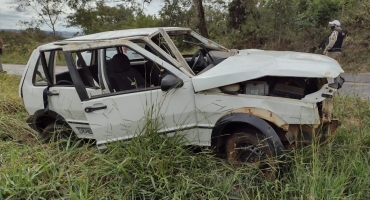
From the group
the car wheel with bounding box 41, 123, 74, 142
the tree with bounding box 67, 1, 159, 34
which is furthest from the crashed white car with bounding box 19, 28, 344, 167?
the tree with bounding box 67, 1, 159, 34

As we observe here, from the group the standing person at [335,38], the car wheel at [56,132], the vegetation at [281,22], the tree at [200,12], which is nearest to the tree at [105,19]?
the vegetation at [281,22]

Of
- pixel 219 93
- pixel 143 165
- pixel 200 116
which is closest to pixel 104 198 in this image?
pixel 143 165

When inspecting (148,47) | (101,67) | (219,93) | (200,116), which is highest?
(148,47)

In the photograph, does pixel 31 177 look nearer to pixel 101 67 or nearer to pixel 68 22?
pixel 101 67

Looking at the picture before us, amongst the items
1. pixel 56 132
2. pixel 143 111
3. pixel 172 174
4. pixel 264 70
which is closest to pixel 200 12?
pixel 56 132

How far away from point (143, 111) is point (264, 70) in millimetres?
1374

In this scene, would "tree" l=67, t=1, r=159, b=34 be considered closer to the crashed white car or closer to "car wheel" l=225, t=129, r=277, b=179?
the crashed white car

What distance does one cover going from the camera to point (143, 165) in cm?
295

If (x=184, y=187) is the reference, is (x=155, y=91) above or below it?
above

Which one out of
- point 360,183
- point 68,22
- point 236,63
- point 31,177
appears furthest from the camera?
point 68,22

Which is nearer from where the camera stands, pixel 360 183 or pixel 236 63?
pixel 360 183

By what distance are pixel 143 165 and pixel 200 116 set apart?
804 millimetres

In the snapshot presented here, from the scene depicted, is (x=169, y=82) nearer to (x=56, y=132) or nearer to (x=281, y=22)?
(x=56, y=132)

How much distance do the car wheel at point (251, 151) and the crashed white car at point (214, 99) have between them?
11 millimetres
